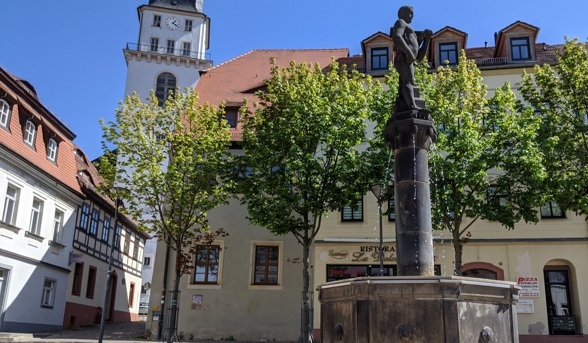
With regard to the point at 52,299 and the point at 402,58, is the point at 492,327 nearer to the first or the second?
the point at 402,58

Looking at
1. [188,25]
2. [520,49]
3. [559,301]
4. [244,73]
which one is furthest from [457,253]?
[188,25]

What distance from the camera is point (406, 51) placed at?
11320mm

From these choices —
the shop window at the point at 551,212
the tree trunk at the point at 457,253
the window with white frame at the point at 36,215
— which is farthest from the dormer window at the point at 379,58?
the window with white frame at the point at 36,215

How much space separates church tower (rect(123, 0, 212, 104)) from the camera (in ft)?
164

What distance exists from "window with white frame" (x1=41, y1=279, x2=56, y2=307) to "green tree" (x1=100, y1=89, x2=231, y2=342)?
24.4 feet

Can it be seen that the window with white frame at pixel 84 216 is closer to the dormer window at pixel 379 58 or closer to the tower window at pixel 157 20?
the dormer window at pixel 379 58

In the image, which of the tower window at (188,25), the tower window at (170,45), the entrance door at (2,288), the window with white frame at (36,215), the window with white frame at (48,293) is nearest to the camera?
the entrance door at (2,288)

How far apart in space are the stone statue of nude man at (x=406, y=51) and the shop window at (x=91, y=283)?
26.9 m

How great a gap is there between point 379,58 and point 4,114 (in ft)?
57.3

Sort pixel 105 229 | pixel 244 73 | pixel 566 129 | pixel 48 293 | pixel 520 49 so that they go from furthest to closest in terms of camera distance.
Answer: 1. pixel 105 229
2. pixel 244 73
3. pixel 48 293
4. pixel 520 49
5. pixel 566 129

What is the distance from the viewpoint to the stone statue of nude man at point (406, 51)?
11250 mm

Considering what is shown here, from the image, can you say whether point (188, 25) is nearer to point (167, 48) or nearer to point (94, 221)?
point (167, 48)

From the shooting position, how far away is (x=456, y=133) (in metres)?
19.9

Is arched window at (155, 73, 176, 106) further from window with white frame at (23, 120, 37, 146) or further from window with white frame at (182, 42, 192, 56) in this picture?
window with white frame at (23, 120, 37, 146)
